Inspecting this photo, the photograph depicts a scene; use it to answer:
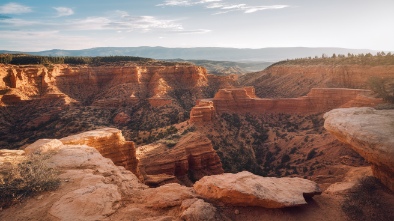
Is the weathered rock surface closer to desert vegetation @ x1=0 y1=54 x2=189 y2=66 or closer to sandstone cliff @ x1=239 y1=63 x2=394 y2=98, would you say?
sandstone cliff @ x1=239 y1=63 x2=394 y2=98

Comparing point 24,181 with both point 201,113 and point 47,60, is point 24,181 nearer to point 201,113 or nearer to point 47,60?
point 201,113

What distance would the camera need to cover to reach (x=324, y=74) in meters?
60.3

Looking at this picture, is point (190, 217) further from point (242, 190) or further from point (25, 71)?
point (25, 71)

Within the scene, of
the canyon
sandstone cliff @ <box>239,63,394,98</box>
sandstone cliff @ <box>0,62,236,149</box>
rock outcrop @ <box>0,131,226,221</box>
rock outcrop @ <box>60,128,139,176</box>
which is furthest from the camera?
sandstone cliff @ <box>239,63,394,98</box>

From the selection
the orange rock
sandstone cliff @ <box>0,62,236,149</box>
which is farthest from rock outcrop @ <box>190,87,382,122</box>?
the orange rock

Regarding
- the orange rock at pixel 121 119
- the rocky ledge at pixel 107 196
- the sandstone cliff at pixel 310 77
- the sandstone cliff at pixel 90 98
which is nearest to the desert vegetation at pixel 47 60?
the sandstone cliff at pixel 90 98

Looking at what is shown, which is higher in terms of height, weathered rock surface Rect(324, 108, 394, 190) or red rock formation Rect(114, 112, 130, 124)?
weathered rock surface Rect(324, 108, 394, 190)

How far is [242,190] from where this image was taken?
29.9 ft

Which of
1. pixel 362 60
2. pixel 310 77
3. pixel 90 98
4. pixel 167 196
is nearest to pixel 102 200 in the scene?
pixel 167 196

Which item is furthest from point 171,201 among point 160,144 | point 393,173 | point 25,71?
point 25,71

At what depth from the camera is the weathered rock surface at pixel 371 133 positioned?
10.2 meters

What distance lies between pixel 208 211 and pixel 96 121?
149 feet

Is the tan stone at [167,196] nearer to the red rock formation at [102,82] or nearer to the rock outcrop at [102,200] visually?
the rock outcrop at [102,200]

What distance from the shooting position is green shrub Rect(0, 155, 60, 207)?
8.22 metres
